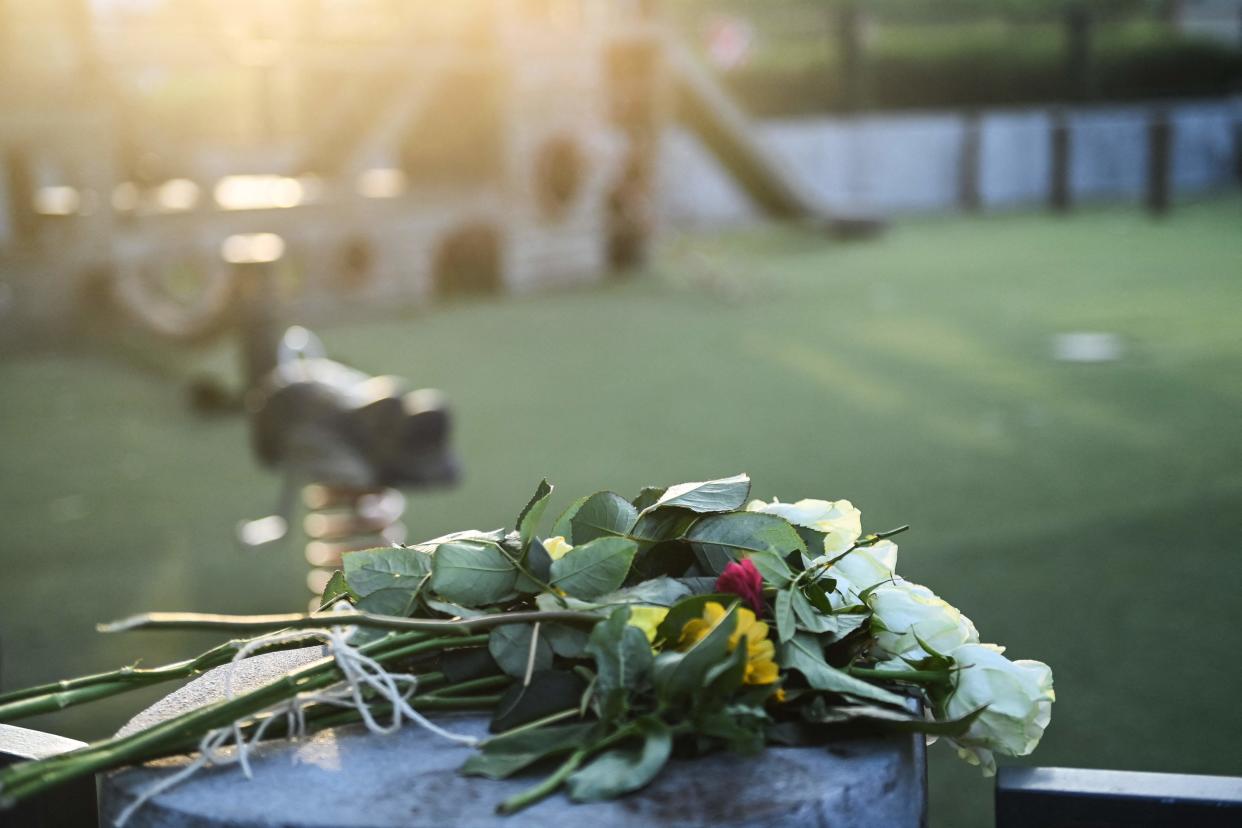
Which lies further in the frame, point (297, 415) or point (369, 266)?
point (369, 266)

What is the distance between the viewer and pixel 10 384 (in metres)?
6.51

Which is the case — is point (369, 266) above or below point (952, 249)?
above

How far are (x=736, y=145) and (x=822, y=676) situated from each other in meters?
11.6

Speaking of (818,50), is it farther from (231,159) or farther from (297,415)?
(297,415)

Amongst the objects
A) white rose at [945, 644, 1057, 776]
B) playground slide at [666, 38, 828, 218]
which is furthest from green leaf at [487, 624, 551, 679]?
playground slide at [666, 38, 828, 218]

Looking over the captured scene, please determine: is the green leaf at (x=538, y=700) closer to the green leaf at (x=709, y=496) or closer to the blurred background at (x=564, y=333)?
the green leaf at (x=709, y=496)

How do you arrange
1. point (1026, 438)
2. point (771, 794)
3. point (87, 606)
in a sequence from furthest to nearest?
point (1026, 438), point (87, 606), point (771, 794)

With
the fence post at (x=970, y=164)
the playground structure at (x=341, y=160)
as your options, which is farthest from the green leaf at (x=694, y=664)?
the fence post at (x=970, y=164)

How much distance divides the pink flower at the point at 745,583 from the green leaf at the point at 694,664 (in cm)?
7

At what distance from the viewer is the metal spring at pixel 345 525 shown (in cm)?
355

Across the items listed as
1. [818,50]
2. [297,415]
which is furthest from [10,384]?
[818,50]

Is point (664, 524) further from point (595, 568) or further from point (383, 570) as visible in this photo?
point (383, 570)

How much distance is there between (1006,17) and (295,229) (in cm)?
1199

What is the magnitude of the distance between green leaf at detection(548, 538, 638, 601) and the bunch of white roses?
17cm
